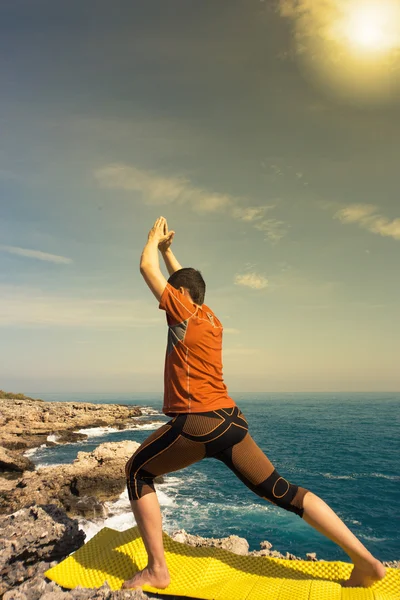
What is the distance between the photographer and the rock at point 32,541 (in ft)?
12.6

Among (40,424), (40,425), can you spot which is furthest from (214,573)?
(40,424)

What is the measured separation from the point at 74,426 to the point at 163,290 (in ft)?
179

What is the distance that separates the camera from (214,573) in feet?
12.4

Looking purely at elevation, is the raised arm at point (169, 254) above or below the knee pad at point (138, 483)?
above

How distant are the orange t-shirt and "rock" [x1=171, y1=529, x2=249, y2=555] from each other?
289 centimetres

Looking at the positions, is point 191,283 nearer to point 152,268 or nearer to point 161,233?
point 152,268

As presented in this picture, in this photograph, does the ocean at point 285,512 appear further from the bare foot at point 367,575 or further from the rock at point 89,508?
the bare foot at point 367,575

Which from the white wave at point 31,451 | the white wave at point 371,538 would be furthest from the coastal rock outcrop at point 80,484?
the white wave at point 31,451

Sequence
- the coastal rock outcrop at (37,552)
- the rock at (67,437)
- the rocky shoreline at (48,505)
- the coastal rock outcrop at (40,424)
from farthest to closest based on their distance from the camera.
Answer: the rock at (67,437), the coastal rock outcrop at (40,424), the rocky shoreline at (48,505), the coastal rock outcrop at (37,552)

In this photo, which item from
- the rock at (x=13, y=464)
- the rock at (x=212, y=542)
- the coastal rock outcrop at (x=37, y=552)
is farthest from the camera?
the rock at (x=13, y=464)

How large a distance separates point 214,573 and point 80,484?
53.2 ft

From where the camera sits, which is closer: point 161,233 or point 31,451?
point 161,233

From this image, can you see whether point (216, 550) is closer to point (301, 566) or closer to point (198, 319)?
point (301, 566)

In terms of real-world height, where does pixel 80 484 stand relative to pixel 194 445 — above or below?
below
